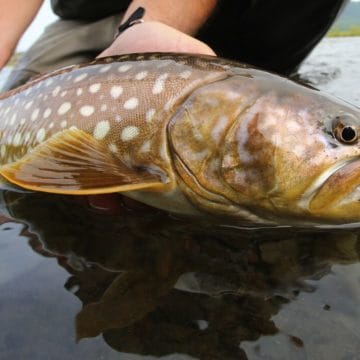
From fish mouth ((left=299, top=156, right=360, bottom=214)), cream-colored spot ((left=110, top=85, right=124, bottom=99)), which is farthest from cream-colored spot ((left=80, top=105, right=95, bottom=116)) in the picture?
fish mouth ((left=299, top=156, right=360, bottom=214))

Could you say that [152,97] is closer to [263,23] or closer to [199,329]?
[199,329]

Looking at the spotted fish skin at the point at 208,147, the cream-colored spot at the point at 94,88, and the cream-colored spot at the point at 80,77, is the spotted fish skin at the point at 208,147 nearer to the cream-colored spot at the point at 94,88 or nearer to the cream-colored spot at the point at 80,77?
the cream-colored spot at the point at 94,88

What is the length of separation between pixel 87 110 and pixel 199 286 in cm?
106

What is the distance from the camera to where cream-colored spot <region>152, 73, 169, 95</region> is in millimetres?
1953

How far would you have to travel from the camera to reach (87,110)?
6.98 ft

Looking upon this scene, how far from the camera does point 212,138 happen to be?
1829mm

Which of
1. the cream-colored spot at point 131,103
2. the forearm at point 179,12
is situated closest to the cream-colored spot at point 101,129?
the cream-colored spot at point 131,103

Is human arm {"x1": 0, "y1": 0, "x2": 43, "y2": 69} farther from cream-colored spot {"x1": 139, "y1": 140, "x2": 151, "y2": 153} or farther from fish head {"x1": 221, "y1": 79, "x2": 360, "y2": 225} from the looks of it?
fish head {"x1": 221, "y1": 79, "x2": 360, "y2": 225}

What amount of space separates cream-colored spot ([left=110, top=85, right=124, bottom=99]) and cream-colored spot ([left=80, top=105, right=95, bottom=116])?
0.39 ft

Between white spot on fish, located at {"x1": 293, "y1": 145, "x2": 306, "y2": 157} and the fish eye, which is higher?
the fish eye

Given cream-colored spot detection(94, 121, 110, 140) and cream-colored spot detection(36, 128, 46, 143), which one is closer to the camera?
cream-colored spot detection(94, 121, 110, 140)

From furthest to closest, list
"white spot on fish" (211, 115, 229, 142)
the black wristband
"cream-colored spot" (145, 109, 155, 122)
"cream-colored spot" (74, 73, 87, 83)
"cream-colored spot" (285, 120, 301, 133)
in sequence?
the black wristband < "cream-colored spot" (74, 73, 87, 83) < "cream-colored spot" (145, 109, 155, 122) < "white spot on fish" (211, 115, 229, 142) < "cream-colored spot" (285, 120, 301, 133)

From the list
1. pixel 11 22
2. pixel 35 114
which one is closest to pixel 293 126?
pixel 35 114

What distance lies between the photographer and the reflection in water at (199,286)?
122 centimetres
